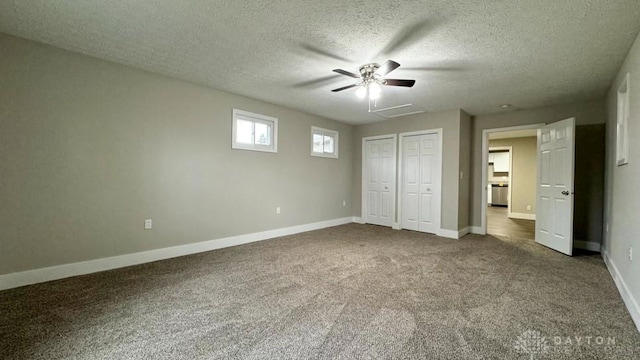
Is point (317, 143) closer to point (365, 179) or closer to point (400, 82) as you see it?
point (365, 179)

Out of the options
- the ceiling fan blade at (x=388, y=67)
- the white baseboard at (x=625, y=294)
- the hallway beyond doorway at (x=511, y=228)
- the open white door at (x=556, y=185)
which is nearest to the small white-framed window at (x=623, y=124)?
the open white door at (x=556, y=185)

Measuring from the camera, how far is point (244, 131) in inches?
178

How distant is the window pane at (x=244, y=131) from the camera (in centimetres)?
443

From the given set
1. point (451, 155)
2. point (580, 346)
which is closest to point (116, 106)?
point (580, 346)

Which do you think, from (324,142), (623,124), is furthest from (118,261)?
(623,124)

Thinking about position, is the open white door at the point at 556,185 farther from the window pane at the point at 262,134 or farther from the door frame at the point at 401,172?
Answer: the window pane at the point at 262,134

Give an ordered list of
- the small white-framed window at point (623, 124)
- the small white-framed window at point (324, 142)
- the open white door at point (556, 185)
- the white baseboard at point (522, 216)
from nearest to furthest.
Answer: the small white-framed window at point (623, 124)
the open white door at point (556, 185)
the small white-framed window at point (324, 142)
the white baseboard at point (522, 216)

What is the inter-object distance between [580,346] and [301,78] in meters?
3.66

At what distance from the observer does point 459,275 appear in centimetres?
304

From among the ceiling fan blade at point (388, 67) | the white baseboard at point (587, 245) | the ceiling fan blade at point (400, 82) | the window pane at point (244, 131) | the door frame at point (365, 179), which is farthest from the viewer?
the door frame at point (365, 179)

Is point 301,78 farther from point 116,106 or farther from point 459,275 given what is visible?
point 459,275

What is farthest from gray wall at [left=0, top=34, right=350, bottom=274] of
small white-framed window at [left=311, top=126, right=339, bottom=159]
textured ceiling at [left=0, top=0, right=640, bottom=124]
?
small white-framed window at [left=311, top=126, right=339, bottom=159]

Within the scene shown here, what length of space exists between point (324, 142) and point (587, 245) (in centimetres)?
492

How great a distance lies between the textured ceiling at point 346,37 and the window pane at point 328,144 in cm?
229
